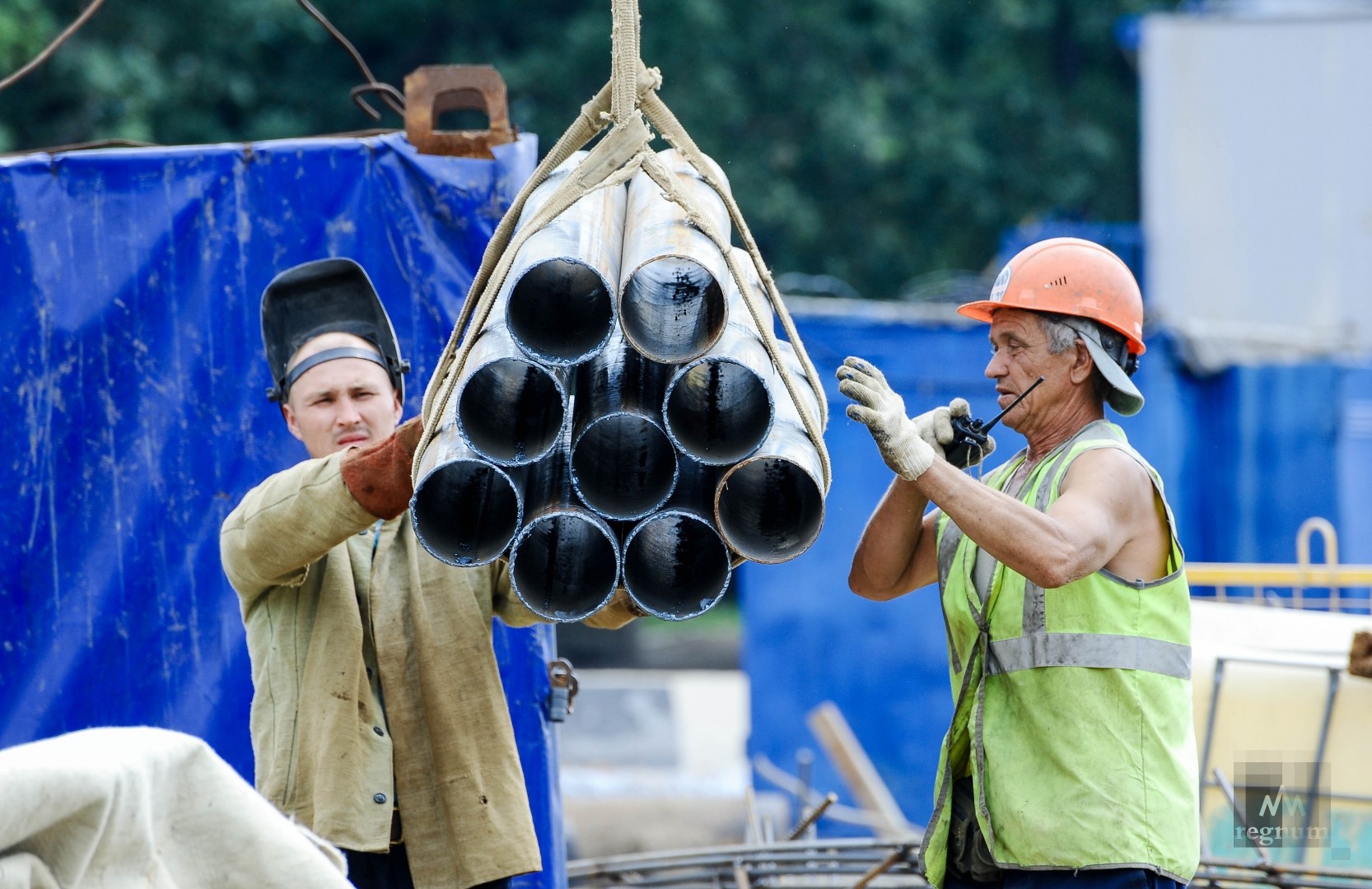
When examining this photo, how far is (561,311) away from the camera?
3.09m

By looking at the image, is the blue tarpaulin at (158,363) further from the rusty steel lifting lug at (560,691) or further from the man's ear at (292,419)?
the rusty steel lifting lug at (560,691)

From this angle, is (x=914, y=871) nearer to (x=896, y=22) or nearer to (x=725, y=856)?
(x=725, y=856)

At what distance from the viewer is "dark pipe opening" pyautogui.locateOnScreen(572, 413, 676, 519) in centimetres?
295

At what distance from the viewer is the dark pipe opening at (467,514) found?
9.88 ft

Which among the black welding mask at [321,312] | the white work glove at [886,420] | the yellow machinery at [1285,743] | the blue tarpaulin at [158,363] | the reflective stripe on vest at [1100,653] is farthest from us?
the yellow machinery at [1285,743]

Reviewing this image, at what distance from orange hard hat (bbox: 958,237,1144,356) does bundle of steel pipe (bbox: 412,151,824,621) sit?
746 mm

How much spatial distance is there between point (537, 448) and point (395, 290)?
169 cm

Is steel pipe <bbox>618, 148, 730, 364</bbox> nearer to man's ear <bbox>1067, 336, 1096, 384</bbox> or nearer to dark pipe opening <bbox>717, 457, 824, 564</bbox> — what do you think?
dark pipe opening <bbox>717, 457, 824, 564</bbox>

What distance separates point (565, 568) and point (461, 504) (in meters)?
0.25

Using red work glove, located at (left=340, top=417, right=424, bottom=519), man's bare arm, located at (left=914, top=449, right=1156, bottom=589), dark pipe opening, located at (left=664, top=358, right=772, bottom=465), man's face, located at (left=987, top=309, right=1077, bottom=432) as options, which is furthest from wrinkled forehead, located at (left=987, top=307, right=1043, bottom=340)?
red work glove, located at (left=340, top=417, right=424, bottom=519)

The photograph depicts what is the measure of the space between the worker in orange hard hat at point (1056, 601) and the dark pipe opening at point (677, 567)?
0.39 m

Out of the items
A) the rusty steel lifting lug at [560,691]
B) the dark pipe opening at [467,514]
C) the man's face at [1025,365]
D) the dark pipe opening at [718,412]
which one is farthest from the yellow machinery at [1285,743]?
the dark pipe opening at [467,514]

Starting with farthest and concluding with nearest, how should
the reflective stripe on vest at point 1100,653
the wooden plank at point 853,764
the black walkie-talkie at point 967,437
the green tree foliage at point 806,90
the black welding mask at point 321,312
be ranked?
the green tree foliage at point 806,90 < the wooden plank at point 853,764 < the black welding mask at point 321,312 < the black walkie-talkie at point 967,437 < the reflective stripe on vest at point 1100,653

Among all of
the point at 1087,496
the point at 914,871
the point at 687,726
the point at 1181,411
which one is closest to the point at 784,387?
the point at 1087,496
